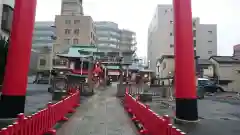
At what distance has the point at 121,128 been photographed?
30.1ft

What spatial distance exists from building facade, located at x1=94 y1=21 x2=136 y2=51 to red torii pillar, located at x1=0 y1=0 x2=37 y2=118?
247 ft

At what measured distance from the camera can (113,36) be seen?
3546 inches

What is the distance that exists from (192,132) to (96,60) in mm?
22457

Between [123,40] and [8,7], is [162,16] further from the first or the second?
[8,7]

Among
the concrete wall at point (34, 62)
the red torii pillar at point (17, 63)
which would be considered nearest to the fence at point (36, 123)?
the red torii pillar at point (17, 63)

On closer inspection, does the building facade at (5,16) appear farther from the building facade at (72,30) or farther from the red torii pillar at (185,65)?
the building facade at (72,30)

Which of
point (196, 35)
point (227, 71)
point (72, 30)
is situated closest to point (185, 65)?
point (227, 71)

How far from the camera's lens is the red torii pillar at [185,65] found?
9383 mm

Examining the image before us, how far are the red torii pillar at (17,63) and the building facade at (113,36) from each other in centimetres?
7541

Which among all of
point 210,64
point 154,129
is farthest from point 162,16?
point 154,129

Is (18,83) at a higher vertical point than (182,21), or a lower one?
lower

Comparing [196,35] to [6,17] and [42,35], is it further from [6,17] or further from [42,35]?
[42,35]

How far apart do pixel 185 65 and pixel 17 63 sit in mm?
7208

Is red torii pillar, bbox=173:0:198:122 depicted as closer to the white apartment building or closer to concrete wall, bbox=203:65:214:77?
concrete wall, bbox=203:65:214:77
